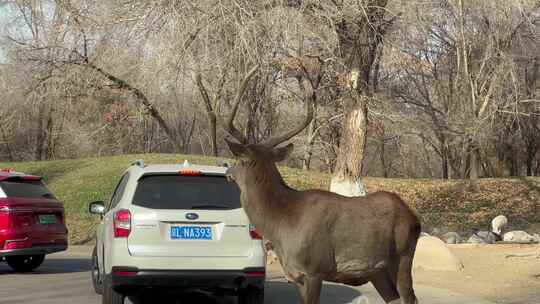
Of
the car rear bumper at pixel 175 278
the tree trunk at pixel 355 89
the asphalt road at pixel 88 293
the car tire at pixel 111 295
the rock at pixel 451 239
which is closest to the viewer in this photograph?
the car rear bumper at pixel 175 278

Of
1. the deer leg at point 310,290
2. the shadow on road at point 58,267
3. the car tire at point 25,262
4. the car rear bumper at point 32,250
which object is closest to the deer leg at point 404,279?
the deer leg at point 310,290

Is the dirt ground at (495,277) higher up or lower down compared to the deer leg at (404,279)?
lower down

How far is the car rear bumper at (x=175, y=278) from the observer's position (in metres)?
10.4

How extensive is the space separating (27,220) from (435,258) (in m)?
7.71

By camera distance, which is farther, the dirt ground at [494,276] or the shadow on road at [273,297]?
the dirt ground at [494,276]

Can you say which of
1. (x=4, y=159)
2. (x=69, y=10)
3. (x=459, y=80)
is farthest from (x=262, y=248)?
(x=4, y=159)

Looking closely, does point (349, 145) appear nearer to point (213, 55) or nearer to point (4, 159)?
point (213, 55)

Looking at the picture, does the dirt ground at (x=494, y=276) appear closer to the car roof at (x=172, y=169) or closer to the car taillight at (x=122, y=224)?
the car roof at (x=172, y=169)

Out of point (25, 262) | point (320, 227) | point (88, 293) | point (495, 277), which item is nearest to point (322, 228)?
A: point (320, 227)

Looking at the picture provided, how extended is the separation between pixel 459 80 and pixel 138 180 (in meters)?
33.6

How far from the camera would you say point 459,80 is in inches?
1672

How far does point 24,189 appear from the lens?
16.8 meters

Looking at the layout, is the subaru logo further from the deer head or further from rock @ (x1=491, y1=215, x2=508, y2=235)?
rock @ (x1=491, y1=215, x2=508, y2=235)

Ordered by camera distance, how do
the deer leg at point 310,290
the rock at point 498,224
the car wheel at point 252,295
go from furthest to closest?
1. the rock at point 498,224
2. the car wheel at point 252,295
3. the deer leg at point 310,290
